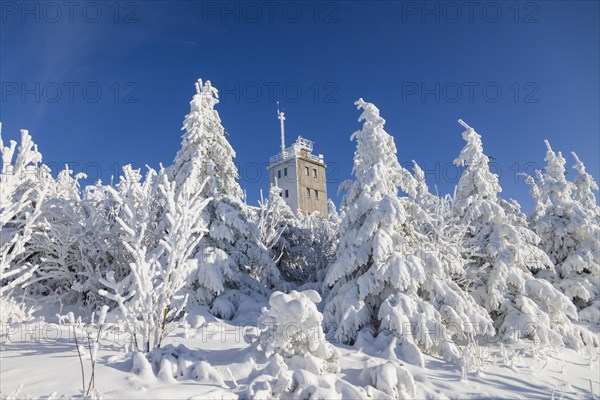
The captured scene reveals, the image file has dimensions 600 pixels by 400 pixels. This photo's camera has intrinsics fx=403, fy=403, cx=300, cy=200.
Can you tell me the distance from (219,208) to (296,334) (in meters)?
8.07

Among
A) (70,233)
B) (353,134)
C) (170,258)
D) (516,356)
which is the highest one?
(353,134)

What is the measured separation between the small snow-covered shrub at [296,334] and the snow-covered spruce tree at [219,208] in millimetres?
6247

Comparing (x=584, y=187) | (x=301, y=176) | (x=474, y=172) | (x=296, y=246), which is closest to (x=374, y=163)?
(x=474, y=172)

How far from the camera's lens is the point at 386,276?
11195 mm

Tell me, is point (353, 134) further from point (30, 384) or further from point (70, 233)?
point (30, 384)

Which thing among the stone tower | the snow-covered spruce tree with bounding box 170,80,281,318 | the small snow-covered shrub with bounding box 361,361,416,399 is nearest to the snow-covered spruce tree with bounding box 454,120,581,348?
the small snow-covered shrub with bounding box 361,361,416,399

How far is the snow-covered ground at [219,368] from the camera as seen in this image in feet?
20.1

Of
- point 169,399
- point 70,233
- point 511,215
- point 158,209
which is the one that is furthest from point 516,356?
point 70,233

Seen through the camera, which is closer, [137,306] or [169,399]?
[169,399]

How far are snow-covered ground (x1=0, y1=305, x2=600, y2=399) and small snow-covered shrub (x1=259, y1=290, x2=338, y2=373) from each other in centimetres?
47

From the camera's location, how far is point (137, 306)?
7.59 metres

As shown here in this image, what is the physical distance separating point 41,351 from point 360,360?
6.62m

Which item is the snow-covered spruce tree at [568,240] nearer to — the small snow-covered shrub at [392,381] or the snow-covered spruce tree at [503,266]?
the snow-covered spruce tree at [503,266]

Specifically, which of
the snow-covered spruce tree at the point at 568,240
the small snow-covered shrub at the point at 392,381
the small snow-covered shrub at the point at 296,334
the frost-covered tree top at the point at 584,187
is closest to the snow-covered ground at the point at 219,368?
the small snow-covered shrub at the point at 392,381
